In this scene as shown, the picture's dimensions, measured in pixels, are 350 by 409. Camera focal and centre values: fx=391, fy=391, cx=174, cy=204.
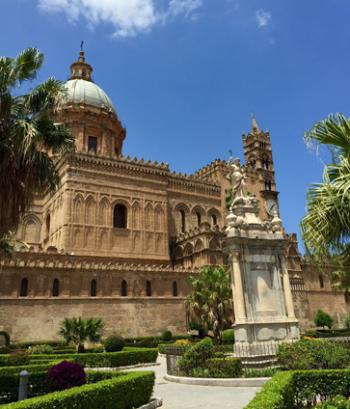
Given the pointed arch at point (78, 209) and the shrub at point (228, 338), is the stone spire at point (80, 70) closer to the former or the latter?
the pointed arch at point (78, 209)

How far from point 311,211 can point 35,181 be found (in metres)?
8.36

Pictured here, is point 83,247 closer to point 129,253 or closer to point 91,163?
point 129,253

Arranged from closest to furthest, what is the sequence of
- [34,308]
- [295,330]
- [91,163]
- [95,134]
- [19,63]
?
[19,63] < [295,330] < [34,308] < [91,163] < [95,134]

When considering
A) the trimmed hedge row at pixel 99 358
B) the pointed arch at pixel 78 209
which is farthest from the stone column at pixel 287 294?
the pointed arch at pixel 78 209

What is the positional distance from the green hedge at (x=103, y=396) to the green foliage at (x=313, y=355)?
395 centimetres

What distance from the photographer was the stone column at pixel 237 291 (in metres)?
13.0

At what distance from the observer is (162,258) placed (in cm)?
3750

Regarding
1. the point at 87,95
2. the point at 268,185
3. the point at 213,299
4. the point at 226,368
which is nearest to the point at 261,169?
the point at 268,185

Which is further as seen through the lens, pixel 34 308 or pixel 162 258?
pixel 162 258

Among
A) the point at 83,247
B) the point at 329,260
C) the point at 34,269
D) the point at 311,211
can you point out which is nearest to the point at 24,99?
the point at 311,211

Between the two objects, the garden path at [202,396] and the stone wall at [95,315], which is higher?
the stone wall at [95,315]

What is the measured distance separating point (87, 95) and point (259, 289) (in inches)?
1442

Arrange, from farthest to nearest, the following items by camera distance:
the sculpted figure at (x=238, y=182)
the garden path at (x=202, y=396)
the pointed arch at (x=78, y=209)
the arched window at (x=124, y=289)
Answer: the pointed arch at (x=78, y=209)
the arched window at (x=124, y=289)
the sculpted figure at (x=238, y=182)
the garden path at (x=202, y=396)

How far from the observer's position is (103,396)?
24.6 feet
